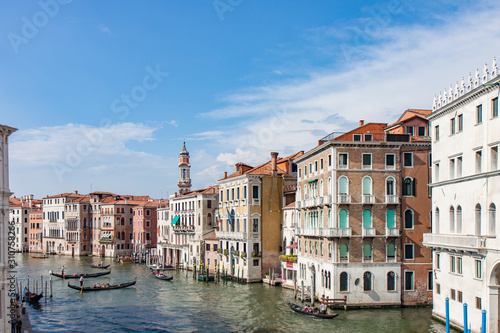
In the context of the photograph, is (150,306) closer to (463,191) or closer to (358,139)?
(358,139)

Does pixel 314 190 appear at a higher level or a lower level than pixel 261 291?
higher

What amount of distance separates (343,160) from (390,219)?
3977mm

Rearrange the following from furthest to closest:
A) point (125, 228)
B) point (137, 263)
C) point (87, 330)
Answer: point (125, 228) → point (137, 263) → point (87, 330)

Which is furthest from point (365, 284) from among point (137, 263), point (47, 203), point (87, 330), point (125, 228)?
point (47, 203)

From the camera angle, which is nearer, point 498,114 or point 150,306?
point 498,114

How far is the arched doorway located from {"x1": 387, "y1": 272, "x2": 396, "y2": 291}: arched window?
8.95 m

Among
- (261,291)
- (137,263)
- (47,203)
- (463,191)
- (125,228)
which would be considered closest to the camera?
(463,191)

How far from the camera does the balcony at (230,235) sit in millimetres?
41000

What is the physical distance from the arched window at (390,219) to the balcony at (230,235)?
14.1 metres

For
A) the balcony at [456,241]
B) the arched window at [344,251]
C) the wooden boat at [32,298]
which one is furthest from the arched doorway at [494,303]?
the wooden boat at [32,298]

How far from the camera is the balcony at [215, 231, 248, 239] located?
135 ft

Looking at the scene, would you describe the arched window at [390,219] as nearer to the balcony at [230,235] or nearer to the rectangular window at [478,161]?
the rectangular window at [478,161]

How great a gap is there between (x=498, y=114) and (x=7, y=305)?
1811 cm

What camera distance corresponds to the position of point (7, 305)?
18.2 m
